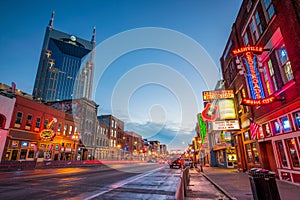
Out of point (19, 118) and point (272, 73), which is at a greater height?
point (19, 118)

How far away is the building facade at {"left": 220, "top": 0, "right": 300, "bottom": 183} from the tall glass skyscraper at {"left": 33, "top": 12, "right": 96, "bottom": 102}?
506 ft

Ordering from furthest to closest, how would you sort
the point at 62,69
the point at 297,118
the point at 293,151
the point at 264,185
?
the point at 62,69 → the point at 293,151 → the point at 297,118 → the point at 264,185

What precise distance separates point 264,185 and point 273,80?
9803mm

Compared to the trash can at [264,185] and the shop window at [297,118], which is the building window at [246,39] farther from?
the trash can at [264,185]

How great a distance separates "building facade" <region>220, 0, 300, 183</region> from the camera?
9.91m

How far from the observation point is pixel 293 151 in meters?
10.5

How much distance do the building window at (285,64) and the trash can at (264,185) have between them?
7800 millimetres

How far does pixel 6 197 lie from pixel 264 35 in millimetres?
17271

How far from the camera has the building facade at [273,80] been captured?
390 inches

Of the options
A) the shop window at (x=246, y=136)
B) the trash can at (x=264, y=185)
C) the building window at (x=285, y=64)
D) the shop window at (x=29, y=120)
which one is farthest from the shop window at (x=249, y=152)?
the shop window at (x=29, y=120)

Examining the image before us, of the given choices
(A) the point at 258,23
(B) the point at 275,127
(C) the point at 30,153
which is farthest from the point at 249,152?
(C) the point at 30,153

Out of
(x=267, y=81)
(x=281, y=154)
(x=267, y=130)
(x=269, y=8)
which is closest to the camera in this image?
(x=281, y=154)

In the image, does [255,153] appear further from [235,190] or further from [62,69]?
[62,69]

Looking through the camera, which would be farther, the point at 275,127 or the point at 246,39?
the point at 246,39
